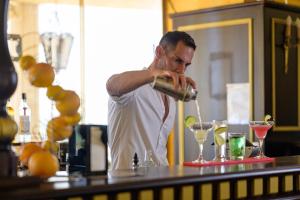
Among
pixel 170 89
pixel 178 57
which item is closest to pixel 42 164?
pixel 170 89

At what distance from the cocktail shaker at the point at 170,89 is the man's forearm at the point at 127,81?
15 cm

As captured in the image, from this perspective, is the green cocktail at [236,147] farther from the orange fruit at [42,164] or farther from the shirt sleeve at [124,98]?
the orange fruit at [42,164]

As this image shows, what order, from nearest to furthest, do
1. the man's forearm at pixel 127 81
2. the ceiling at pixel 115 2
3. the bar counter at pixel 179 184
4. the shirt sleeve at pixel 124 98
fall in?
the bar counter at pixel 179 184
the man's forearm at pixel 127 81
the shirt sleeve at pixel 124 98
the ceiling at pixel 115 2

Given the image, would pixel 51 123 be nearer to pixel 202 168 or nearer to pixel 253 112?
pixel 202 168

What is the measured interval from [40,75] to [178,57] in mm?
1162

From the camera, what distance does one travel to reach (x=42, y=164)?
1788 millimetres

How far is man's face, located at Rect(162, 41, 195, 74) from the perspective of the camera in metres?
2.92

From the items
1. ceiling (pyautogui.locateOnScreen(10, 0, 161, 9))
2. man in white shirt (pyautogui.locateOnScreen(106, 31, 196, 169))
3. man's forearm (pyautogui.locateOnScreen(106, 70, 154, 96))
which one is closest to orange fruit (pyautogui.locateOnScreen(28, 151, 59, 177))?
man's forearm (pyautogui.locateOnScreen(106, 70, 154, 96))

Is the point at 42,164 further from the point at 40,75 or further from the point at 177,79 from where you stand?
the point at 177,79

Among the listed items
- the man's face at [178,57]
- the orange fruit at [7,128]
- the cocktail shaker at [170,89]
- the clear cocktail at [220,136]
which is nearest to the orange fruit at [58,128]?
the orange fruit at [7,128]

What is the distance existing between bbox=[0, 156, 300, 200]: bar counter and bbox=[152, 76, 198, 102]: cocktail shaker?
267mm

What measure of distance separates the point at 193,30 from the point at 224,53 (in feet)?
1.26

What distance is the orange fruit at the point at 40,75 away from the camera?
1.86 m

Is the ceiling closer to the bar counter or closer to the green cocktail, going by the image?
the green cocktail
